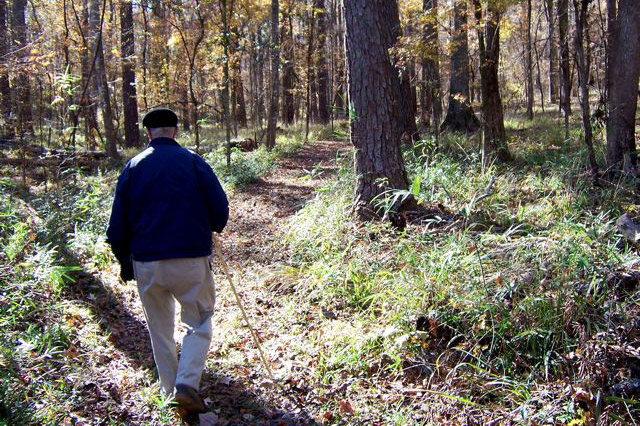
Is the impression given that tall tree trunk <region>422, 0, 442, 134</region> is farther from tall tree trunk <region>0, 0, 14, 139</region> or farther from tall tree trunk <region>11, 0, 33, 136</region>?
tall tree trunk <region>0, 0, 14, 139</region>

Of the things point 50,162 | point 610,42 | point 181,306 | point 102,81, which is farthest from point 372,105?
point 102,81

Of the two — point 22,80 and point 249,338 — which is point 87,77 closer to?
point 22,80

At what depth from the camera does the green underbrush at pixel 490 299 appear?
11.0 ft

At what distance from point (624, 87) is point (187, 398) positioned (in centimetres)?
788

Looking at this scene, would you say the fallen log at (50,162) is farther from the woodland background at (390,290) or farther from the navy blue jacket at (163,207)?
the navy blue jacket at (163,207)

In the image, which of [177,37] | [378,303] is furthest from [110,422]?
[177,37]

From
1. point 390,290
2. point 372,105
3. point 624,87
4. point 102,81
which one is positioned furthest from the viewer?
point 102,81

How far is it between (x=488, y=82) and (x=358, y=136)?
13.6 feet

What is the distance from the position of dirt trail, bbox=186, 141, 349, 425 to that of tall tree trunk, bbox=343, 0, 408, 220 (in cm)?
151

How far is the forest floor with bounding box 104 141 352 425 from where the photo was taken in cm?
369

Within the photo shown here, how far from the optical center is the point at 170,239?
329cm

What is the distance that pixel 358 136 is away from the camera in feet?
20.8

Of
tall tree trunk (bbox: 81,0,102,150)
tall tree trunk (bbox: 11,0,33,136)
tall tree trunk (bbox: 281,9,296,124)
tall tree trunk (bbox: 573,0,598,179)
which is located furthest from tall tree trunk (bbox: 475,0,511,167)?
tall tree trunk (bbox: 11,0,33,136)

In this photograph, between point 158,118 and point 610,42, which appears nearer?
point 158,118
